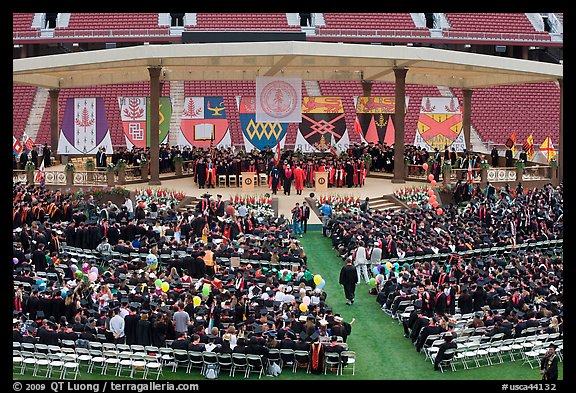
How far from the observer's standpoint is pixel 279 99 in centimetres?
3469

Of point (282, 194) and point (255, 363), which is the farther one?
point (282, 194)

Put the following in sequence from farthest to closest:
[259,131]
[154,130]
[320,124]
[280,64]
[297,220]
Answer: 1. [320,124]
2. [259,131]
3. [280,64]
4. [154,130]
5. [297,220]

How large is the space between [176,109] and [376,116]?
18387mm

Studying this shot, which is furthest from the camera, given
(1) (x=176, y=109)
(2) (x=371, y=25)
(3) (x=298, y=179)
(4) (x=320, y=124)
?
(2) (x=371, y=25)

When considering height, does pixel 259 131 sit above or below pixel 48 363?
above

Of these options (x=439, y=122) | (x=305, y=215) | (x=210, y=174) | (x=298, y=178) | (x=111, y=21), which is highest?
(x=111, y=21)

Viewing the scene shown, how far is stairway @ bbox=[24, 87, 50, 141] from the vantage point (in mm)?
52594

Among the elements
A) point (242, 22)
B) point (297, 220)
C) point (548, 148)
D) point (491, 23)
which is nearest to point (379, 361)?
point (297, 220)

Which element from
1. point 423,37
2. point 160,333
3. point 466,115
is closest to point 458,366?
point 160,333

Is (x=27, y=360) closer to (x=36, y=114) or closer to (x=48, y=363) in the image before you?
(x=48, y=363)

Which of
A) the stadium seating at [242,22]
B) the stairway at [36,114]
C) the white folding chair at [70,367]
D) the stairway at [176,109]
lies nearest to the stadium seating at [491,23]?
the stadium seating at [242,22]

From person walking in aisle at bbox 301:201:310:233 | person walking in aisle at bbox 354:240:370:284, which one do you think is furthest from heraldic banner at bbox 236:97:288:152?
person walking in aisle at bbox 354:240:370:284

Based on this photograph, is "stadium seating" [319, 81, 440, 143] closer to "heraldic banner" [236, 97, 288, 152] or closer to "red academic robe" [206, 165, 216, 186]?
"heraldic banner" [236, 97, 288, 152]

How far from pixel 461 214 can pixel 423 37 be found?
2987 cm
